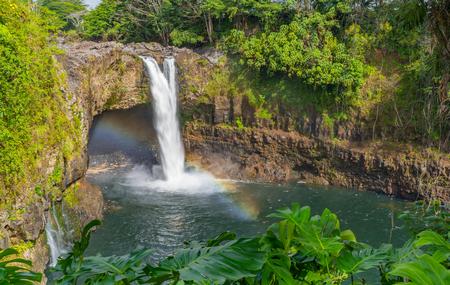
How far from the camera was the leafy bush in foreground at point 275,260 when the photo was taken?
2.44 meters

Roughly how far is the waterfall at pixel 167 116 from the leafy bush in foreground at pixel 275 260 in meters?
18.2

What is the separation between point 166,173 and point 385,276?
18875mm

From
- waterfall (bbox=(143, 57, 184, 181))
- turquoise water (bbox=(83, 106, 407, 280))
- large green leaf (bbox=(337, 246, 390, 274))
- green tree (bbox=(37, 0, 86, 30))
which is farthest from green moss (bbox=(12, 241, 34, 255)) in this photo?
green tree (bbox=(37, 0, 86, 30))

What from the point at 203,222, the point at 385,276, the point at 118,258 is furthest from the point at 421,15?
the point at 203,222

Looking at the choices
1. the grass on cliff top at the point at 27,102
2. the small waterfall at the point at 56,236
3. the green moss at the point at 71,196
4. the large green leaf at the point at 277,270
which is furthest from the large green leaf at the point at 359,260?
the green moss at the point at 71,196

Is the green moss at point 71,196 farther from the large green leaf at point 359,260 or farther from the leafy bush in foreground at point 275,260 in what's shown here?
the large green leaf at point 359,260

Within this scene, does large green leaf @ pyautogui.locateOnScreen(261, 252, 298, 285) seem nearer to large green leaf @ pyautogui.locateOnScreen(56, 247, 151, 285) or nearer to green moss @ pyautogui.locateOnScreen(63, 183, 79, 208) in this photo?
large green leaf @ pyautogui.locateOnScreen(56, 247, 151, 285)

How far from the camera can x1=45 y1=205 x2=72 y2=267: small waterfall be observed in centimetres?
1163

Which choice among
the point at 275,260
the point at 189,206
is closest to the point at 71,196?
the point at 189,206

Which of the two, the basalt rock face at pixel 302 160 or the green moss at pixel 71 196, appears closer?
the green moss at pixel 71 196

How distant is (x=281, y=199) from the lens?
1783cm

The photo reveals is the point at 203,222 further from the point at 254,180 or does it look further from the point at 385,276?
the point at 385,276

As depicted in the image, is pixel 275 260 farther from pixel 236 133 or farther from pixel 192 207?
pixel 236 133

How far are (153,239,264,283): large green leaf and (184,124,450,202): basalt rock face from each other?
16.6 metres
